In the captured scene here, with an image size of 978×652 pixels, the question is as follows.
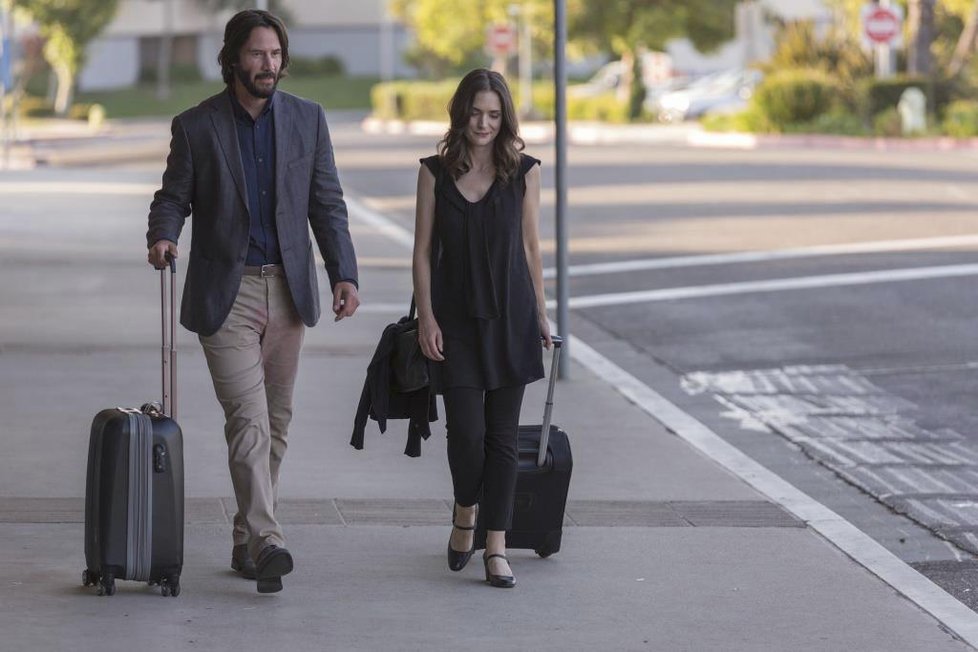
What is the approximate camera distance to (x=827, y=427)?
10352 mm

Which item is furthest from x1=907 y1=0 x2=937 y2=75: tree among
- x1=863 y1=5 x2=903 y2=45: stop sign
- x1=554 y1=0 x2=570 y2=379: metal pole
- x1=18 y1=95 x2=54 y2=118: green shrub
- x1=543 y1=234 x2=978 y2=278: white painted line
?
x1=18 y1=95 x2=54 y2=118: green shrub

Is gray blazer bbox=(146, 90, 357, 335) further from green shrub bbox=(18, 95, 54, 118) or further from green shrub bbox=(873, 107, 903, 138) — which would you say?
green shrub bbox=(18, 95, 54, 118)

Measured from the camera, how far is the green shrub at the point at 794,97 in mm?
44094

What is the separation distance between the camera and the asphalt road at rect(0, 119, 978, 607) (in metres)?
9.22

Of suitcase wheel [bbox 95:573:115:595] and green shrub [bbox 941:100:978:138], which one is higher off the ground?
green shrub [bbox 941:100:978:138]

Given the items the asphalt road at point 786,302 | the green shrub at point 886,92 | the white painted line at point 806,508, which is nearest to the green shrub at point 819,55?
the green shrub at point 886,92

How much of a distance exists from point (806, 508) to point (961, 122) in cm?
3436

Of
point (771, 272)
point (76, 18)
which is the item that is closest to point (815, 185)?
point (771, 272)

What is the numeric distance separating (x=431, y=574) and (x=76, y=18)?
214ft

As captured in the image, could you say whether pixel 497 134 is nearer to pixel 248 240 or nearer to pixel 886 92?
pixel 248 240

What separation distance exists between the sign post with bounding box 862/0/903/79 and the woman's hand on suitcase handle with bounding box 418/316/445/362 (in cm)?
3707

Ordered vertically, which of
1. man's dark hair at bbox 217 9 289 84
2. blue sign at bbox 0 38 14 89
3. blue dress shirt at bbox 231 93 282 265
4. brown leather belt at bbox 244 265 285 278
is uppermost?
blue sign at bbox 0 38 14 89

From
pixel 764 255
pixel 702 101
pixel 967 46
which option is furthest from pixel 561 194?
pixel 702 101

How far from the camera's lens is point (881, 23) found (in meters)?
42.4
